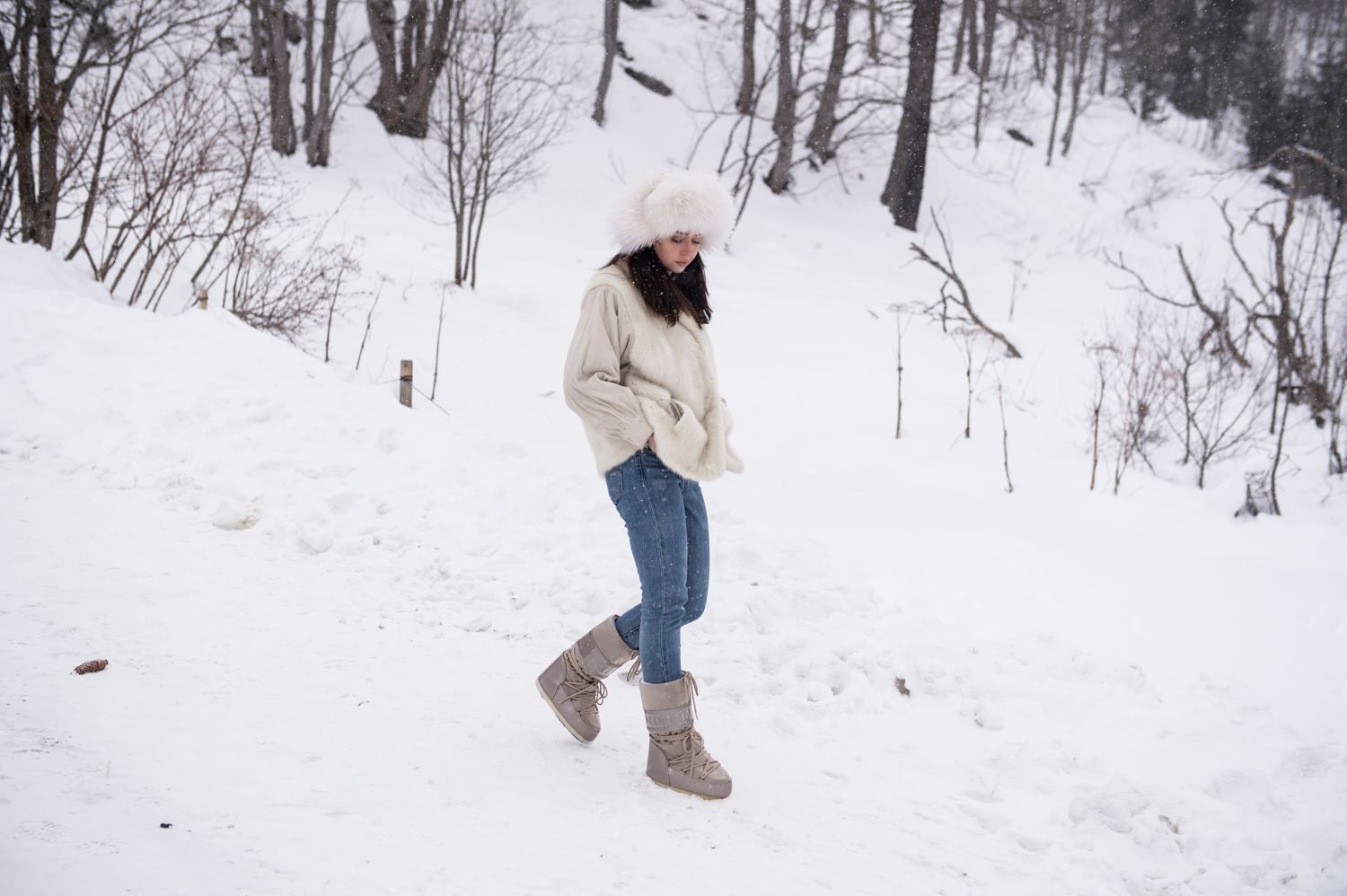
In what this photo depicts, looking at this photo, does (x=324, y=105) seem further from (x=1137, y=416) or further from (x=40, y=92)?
(x=1137, y=416)

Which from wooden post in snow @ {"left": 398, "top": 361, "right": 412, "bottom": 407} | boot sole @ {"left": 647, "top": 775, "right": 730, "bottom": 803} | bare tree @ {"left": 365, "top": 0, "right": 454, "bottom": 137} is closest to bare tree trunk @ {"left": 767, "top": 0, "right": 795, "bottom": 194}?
bare tree @ {"left": 365, "top": 0, "right": 454, "bottom": 137}

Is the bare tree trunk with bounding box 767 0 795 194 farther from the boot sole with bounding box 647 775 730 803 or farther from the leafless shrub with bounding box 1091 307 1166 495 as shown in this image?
the boot sole with bounding box 647 775 730 803

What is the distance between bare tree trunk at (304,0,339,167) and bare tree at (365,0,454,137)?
135 cm

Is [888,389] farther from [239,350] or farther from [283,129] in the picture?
[283,129]

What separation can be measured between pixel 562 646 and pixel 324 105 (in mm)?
15327

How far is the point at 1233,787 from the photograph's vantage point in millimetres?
3031

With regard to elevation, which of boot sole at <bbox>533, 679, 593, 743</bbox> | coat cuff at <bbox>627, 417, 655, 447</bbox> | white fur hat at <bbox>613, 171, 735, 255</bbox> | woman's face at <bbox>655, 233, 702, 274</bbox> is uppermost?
white fur hat at <bbox>613, 171, 735, 255</bbox>

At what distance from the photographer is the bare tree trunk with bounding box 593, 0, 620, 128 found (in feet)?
65.7

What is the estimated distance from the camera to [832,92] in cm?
1970

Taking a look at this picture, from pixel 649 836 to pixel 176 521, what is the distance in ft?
10.1

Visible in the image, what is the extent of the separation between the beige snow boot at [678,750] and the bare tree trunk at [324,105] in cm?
1613

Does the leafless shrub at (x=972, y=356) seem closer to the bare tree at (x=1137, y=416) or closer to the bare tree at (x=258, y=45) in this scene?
the bare tree at (x=1137, y=416)

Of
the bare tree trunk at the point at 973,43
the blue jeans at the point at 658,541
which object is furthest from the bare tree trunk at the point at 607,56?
the blue jeans at the point at 658,541

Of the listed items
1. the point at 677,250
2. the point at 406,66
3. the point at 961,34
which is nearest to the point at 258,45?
the point at 406,66
